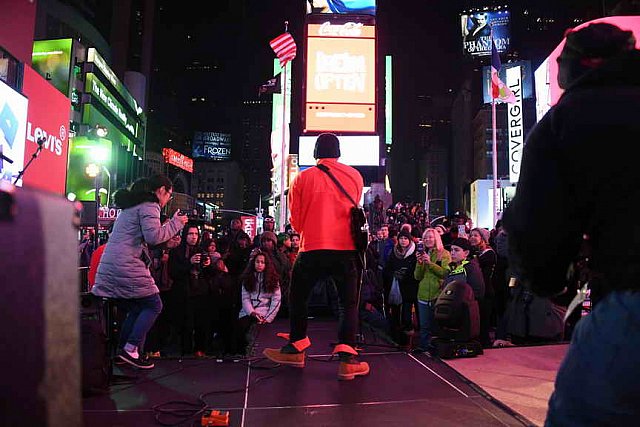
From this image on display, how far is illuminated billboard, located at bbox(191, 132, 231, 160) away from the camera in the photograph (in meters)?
101

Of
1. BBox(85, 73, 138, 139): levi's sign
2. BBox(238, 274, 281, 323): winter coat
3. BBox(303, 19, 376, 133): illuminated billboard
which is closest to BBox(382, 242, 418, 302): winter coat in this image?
BBox(238, 274, 281, 323): winter coat

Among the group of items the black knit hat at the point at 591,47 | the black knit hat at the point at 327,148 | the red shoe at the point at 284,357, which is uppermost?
the black knit hat at the point at 327,148

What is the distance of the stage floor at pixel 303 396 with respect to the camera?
3.15 m

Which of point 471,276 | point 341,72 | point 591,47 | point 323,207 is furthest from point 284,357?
point 341,72

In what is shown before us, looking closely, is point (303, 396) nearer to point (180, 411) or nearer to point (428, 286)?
point (180, 411)

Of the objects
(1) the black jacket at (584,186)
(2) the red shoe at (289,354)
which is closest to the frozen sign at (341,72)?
(2) the red shoe at (289,354)

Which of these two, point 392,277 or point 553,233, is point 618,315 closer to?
point 553,233

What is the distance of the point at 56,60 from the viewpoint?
93.3 feet

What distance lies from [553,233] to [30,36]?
45.5ft

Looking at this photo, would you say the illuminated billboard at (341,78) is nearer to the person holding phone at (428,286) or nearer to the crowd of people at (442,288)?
the crowd of people at (442,288)

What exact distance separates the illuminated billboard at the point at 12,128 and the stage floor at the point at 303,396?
689 cm

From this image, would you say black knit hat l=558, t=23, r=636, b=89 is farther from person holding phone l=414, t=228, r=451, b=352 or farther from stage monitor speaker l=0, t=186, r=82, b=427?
person holding phone l=414, t=228, r=451, b=352

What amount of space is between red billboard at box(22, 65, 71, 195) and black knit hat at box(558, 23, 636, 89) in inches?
449

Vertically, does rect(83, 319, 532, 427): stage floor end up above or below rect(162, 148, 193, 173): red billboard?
below
